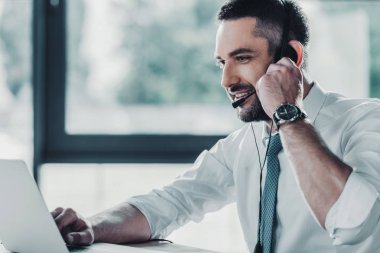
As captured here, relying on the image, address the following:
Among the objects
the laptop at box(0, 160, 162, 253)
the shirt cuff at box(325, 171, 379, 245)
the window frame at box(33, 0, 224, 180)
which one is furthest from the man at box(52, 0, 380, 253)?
the window frame at box(33, 0, 224, 180)

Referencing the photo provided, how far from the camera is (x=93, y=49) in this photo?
2.81 meters

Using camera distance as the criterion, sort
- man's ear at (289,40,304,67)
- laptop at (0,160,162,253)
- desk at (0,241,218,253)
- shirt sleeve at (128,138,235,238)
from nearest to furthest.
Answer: laptop at (0,160,162,253), desk at (0,241,218,253), man's ear at (289,40,304,67), shirt sleeve at (128,138,235,238)

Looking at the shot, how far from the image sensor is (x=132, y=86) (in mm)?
2824

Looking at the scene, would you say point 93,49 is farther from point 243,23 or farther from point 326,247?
point 326,247

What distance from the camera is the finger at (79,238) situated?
147 cm

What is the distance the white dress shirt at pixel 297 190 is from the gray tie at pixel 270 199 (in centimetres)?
4

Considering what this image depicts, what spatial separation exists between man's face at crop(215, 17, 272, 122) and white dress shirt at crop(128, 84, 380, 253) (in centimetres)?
11

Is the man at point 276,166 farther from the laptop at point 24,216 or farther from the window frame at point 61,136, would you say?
the window frame at point 61,136

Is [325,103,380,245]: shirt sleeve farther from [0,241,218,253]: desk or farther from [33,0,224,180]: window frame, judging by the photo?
[33,0,224,180]: window frame

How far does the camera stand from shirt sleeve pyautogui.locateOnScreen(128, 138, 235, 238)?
1815 mm

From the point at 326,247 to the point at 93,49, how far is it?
158cm

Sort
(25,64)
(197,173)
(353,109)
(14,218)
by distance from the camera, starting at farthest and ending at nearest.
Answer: (25,64) < (197,173) < (353,109) < (14,218)

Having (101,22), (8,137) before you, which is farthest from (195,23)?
(8,137)

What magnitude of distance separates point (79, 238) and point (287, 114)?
57cm
